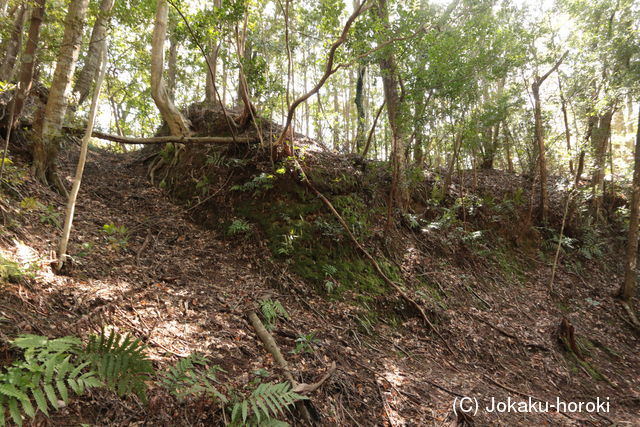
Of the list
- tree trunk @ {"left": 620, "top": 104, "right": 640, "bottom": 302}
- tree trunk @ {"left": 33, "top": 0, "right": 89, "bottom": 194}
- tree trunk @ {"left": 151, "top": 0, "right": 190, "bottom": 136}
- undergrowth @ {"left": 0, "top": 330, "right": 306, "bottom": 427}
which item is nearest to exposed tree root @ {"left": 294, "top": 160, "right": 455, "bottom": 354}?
undergrowth @ {"left": 0, "top": 330, "right": 306, "bottom": 427}

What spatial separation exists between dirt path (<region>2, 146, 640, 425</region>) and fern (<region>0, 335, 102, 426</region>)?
35cm

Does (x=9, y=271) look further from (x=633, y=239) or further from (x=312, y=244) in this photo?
(x=633, y=239)

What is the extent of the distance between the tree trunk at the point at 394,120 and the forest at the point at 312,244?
0.61 feet

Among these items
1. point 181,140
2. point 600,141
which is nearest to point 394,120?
point 181,140

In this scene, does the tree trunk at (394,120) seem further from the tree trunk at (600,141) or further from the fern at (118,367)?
the tree trunk at (600,141)

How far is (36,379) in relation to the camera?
205 cm

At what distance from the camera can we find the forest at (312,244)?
129 inches

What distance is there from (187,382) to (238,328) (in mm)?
1589

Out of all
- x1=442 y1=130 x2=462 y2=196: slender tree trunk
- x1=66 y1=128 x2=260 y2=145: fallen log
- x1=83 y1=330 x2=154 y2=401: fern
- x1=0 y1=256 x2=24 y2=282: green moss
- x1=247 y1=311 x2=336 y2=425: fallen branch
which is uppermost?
x1=442 y1=130 x2=462 y2=196: slender tree trunk

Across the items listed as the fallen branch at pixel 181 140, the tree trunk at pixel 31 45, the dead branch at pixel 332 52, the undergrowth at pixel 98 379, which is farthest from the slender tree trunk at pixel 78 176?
the fallen branch at pixel 181 140

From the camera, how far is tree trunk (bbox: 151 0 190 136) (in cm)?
825

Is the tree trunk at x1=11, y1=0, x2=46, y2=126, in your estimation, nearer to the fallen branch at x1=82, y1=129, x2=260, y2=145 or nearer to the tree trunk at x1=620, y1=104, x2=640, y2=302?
the fallen branch at x1=82, y1=129, x2=260, y2=145

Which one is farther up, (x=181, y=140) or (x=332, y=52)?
(x=332, y=52)

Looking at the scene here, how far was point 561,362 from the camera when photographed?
677cm
